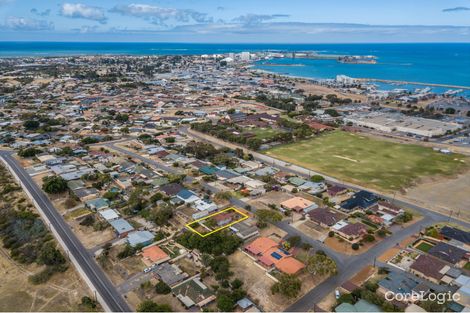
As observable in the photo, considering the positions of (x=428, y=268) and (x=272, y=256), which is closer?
(x=428, y=268)

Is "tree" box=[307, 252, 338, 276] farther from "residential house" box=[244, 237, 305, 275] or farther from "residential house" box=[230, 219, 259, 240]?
"residential house" box=[230, 219, 259, 240]

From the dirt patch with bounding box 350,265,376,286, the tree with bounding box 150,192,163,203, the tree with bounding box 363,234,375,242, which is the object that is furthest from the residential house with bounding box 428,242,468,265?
the tree with bounding box 150,192,163,203

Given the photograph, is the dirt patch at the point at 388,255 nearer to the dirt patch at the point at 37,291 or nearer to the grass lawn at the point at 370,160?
the grass lawn at the point at 370,160

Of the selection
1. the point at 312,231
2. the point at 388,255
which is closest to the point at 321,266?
the point at 312,231

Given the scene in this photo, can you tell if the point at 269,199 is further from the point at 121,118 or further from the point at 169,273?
the point at 121,118

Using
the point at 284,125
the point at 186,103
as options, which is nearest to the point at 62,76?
the point at 186,103

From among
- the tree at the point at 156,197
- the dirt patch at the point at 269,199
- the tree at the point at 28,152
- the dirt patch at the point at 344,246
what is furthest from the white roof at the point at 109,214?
the tree at the point at 28,152

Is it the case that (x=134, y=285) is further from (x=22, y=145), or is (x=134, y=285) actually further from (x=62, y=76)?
(x=62, y=76)
